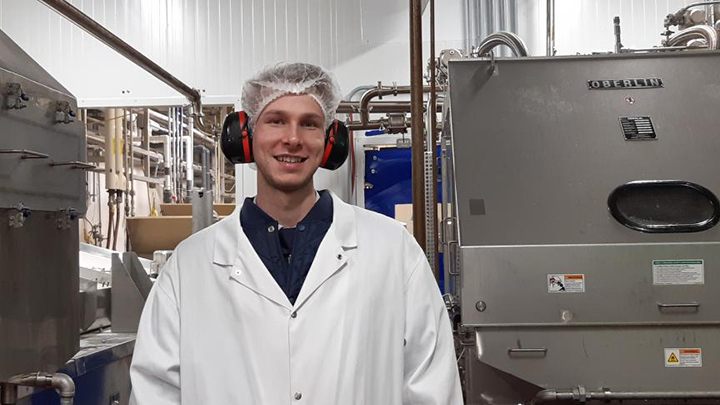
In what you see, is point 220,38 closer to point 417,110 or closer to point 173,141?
point 173,141

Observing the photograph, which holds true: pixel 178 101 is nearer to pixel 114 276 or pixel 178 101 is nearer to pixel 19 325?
pixel 114 276

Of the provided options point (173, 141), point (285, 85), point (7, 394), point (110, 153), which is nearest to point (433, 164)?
point (285, 85)

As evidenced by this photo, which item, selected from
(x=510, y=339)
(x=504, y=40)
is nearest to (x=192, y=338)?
(x=510, y=339)

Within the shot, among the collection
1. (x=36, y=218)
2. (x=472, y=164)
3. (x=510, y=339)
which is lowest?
(x=510, y=339)

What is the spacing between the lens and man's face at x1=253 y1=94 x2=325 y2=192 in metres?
1.22

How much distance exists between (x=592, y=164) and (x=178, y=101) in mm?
2819

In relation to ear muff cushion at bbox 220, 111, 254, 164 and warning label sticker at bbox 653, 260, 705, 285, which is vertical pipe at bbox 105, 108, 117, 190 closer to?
ear muff cushion at bbox 220, 111, 254, 164

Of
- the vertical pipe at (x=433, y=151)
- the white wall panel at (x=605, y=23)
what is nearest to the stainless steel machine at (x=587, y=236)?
the vertical pipe at (x=433, y=151)

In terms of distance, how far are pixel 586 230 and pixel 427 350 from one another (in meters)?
0.61

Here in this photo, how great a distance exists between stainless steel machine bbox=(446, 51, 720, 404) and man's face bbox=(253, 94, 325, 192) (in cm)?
51

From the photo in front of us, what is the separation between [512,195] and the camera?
1.67 m

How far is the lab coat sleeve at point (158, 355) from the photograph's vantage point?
1.17 meters

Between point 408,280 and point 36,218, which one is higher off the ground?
point 36,218

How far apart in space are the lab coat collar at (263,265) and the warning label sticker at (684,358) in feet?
2.71
